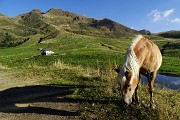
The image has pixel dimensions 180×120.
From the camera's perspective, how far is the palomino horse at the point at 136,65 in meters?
10.4

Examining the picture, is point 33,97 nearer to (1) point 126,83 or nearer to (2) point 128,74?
(1) point 126,83

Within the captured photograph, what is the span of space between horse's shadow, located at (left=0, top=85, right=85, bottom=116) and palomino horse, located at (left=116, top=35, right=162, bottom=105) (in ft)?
8.04

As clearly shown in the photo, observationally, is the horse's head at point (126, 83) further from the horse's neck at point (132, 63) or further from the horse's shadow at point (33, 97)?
the horse's shadow at point (33, 97)

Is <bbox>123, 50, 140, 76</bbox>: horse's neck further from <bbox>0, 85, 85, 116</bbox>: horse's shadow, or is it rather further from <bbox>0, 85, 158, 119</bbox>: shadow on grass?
<bbox>0, 85, 85, 116</bbox>: horse's shadow

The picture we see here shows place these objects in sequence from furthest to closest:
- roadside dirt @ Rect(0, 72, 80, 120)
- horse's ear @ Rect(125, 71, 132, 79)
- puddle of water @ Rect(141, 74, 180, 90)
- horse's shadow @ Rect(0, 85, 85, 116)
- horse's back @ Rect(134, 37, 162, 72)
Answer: puddle of water @ Rect(141, 74, 180, 90) → horse's shadow @ Rect(0, 85, 85, 116) → roadside dirt @ Rect(0, 72, 80, 120) → horse's back @ Rect(134, 37, 162, 72) → horse's ear @ Rect(125, 71, 132, 79)

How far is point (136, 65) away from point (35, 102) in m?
5.74

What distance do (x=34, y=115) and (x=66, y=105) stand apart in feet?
5.00

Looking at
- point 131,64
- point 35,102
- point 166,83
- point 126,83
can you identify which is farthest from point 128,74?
point 166,83

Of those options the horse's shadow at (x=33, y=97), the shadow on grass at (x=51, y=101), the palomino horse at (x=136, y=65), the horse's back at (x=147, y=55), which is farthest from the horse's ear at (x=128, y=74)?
the horse's shadow at (x=33, y=97)

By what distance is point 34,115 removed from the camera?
12.4 metres

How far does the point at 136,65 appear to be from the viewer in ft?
35.4

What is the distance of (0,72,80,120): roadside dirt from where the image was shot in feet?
40.3

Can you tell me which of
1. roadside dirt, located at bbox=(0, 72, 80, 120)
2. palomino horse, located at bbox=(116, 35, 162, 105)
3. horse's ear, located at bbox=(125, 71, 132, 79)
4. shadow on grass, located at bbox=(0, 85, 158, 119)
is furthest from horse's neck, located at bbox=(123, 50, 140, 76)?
roadside dirt, located at bbox=(0, 72, 80, 120)

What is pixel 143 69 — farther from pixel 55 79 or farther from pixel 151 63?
pixel 55 79
